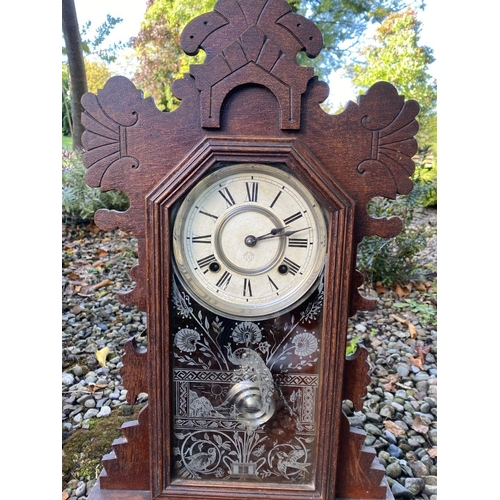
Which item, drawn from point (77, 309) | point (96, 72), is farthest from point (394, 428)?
point (96, 72)

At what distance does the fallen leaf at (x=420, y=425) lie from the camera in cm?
192

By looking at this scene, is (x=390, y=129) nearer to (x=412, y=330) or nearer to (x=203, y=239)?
(x=203, y=239)

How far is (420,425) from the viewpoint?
1.95 m

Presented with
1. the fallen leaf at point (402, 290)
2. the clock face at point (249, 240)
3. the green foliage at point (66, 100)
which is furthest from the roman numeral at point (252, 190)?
the green foliage at point (66, 100)

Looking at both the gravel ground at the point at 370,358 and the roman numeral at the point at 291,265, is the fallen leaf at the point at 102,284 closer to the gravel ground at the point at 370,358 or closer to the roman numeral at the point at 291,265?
the gravel ground at the point at 370,358

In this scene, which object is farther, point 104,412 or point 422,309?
point 422,309

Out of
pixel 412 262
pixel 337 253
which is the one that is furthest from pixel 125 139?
pixel 412 262

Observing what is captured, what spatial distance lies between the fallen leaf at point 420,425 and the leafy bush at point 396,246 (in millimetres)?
1164

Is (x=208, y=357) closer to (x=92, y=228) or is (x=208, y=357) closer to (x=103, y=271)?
(x=103, y=271)

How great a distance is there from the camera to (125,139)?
114 cm

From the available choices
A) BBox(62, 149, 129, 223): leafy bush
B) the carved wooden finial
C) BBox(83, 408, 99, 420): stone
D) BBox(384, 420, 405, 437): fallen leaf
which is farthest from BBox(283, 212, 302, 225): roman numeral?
BBox(62, 149, 129, 223): leafy bush

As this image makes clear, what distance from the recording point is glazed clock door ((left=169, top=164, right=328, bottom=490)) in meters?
1.17

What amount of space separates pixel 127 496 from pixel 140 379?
0.35 m

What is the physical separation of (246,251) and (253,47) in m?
0.51
